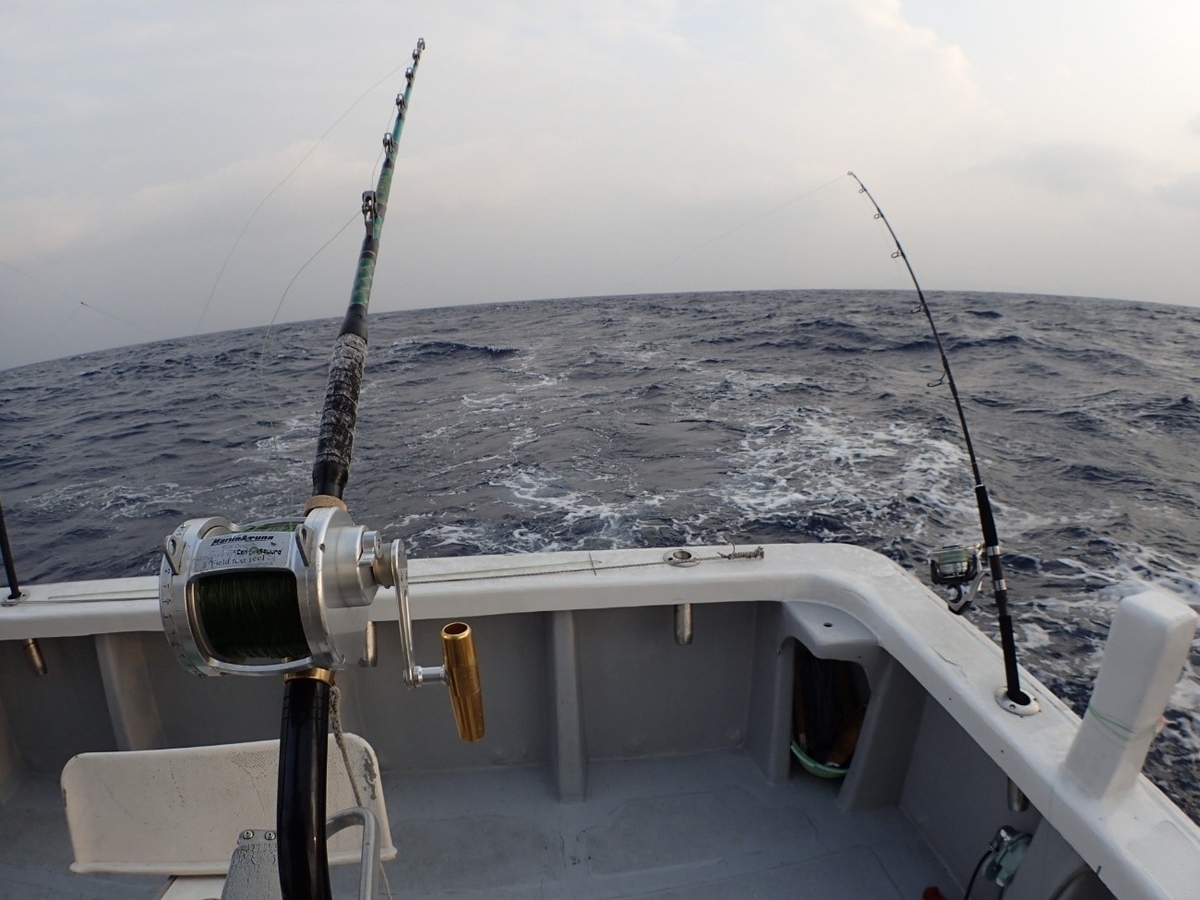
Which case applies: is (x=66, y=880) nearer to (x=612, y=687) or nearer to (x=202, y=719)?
(x=202, y=719)

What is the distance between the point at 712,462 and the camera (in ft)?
22.0

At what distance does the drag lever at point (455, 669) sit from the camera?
0.98m

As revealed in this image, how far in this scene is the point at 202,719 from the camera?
238 cm

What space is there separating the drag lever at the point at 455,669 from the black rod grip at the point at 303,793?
0.41 ft

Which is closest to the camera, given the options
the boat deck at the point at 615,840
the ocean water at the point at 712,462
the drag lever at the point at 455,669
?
the drag lever at the point at 455,669

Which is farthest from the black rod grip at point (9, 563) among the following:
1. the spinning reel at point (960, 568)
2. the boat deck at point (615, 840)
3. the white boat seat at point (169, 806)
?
the spinning reel at point (960, 568)

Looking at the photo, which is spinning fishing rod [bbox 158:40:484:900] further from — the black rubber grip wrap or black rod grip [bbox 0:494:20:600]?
black rod grip [bbox 0:494:20:600]

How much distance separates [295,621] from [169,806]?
0.95 meters

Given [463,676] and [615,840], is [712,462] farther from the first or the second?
[463,676]

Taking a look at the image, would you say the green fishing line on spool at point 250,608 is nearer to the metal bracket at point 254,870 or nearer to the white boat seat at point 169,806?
the metal bracket at point 254,870

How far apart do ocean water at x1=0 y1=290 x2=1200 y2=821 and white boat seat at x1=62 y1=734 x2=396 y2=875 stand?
3274 millimetres

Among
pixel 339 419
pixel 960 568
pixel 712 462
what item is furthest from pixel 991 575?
pixel 712 462

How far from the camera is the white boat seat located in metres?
1.46

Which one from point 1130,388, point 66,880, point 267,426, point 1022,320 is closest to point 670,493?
point 66,880
